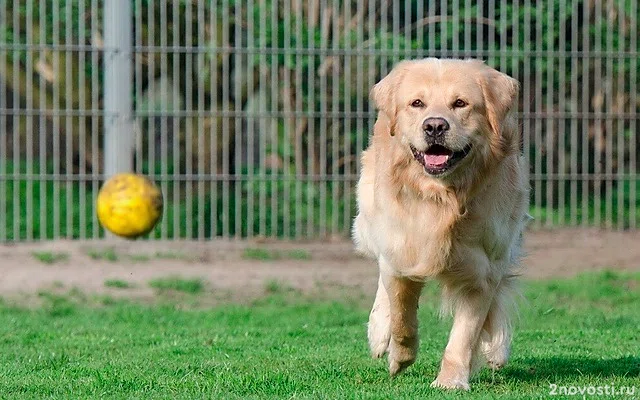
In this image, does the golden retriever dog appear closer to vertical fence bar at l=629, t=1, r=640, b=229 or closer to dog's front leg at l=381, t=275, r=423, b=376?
dog's front leg at l=381, t=275, r=423, b=376

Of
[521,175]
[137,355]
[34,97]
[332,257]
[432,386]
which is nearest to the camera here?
[432,386]

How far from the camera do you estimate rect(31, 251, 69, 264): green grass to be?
12.0 metres

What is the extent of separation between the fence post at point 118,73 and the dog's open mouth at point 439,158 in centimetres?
753

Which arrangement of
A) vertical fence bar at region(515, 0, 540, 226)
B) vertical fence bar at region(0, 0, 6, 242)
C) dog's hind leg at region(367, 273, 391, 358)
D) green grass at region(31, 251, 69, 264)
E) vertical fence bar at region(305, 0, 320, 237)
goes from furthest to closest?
vertical fence bar at region(515, 0, 540, 226), vertical fence bar at region(305, 0, 320, 237), vertical fence bar at region(0, 0, 6, 242), green grass at region(31, 251, 69, 264), dog's hind leg at region(367, 273, 391, 358)

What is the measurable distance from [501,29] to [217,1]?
3.03 m

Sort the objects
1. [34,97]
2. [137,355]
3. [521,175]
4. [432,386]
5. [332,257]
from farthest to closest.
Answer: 1. [34,97]
2. [332,257]
3. [137,355]
4. [521,175]
5. [432,386]

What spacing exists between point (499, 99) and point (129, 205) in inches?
223

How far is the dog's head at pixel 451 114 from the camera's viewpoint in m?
5.62

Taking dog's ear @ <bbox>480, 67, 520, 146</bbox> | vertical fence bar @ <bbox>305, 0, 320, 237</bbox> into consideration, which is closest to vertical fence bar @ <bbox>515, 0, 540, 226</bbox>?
vertical fence bar @ <bbox>305, 0, 320, 237</bbox>

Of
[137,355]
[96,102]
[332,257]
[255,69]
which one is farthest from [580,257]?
[137,355]

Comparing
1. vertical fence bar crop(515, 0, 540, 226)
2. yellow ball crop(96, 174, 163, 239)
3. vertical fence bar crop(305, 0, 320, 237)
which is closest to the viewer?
yellow ball crop(96, 174, 163, 239)

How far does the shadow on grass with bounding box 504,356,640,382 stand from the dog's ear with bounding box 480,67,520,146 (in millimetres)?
1281

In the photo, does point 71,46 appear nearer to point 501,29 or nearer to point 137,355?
point 501,29

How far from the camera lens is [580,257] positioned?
41.8ft
